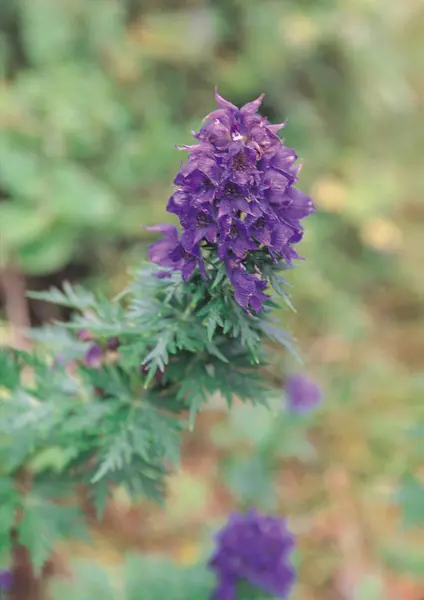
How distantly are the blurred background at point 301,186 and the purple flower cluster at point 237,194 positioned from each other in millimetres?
1244

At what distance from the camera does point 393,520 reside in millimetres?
2461

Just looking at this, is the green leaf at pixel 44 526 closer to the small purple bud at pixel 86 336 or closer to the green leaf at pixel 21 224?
the small purple bud at pixel 86 336

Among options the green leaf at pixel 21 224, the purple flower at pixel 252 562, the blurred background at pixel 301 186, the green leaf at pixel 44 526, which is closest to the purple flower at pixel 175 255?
the green leaf at pixel 44 526

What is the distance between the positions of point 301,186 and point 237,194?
188 centimetres

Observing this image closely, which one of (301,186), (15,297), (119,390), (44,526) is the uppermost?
(301,186)

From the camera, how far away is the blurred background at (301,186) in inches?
88.9

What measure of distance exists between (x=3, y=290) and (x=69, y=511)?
1421 millimetres

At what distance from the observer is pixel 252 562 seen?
56.5 inches

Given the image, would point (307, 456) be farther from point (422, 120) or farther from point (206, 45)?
point (422, 120)

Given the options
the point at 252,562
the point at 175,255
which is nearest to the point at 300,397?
the point at 252,562

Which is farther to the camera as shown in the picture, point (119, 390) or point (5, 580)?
point (5, 580)

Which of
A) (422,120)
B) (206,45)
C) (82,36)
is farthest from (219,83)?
(422,120)

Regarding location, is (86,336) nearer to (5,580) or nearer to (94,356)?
(94,356)

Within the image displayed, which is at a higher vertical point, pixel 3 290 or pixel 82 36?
pixel 82 36
